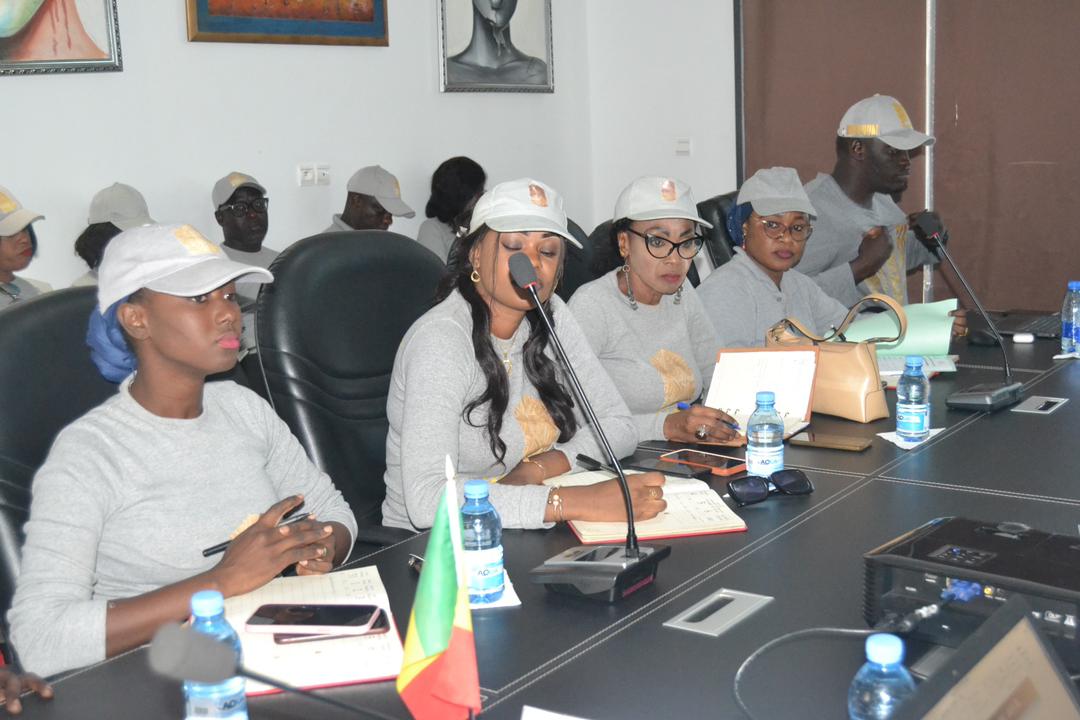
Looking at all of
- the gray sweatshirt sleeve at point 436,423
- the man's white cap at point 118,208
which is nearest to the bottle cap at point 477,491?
the gray sweatshirt sleeve at point 436,423

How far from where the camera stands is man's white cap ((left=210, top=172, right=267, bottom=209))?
4195 mm

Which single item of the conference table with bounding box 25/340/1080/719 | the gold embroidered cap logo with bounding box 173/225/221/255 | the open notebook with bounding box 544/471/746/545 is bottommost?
the conference table with bounding box 25/340/1080/719

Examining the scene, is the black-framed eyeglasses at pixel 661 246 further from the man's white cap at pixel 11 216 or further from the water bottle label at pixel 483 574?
the man's white cap at pixel 11 216

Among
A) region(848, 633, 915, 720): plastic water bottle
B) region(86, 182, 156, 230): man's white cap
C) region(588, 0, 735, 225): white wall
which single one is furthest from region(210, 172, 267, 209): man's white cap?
region(848, 633, 915, 720): plastic water bottle

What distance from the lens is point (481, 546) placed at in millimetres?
1426

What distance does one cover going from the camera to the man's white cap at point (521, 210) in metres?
2.00

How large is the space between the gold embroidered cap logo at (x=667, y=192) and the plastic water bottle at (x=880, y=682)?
1.65m

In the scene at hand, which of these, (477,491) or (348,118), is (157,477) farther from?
(348,118)

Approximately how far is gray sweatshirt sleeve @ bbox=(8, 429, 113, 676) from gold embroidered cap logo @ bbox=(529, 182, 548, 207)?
88 cm

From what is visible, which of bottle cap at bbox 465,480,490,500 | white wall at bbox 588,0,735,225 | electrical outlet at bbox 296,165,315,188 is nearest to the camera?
bottle cap at bbox 465,480,490,500

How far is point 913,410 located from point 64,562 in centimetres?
Result: 152

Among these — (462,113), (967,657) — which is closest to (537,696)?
(967,657)

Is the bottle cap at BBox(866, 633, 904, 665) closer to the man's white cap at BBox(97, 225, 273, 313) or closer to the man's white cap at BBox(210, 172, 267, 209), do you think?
the man's white cap at BBox(97, 225, 273, 313)

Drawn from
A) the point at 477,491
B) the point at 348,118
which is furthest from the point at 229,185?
the point at 477,491
